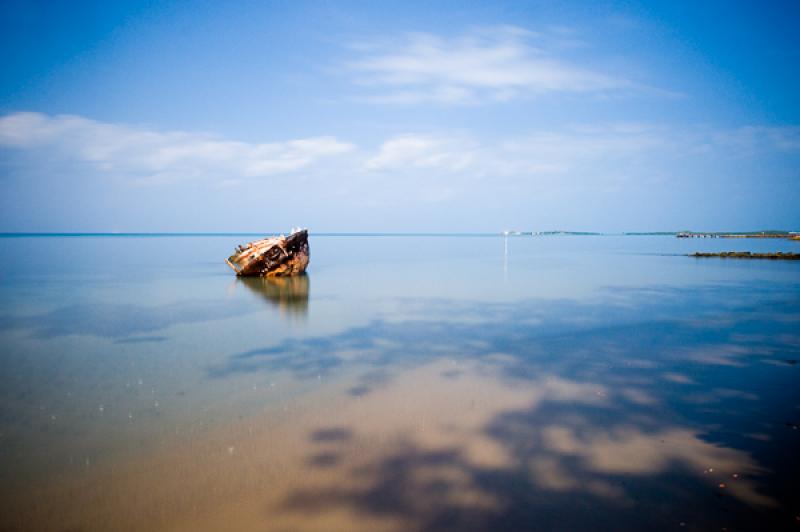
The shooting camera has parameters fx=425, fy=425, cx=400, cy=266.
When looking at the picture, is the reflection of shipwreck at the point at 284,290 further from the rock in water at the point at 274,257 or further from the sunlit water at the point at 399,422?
the sunlit water at the point at 399,422

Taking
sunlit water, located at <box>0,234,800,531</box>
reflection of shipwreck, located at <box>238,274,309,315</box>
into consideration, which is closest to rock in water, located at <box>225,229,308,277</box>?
reflection of shipwreck, located at <box>238,274,309,315</box>

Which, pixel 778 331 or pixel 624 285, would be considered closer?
pixel 778 331

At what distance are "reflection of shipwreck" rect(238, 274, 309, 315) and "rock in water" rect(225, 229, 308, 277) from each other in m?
0.57

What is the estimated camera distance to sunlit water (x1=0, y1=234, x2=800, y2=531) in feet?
14.9

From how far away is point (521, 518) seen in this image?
4359 millimetres

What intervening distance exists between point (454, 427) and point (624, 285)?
21214 mm

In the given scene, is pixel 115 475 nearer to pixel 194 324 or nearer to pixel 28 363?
pixel 28 363

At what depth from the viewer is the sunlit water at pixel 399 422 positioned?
4.54 meters

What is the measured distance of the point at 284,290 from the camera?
2178cm

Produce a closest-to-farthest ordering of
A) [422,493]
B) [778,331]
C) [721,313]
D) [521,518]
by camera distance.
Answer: [521,518]
[422,493]
[778,331]
[721,313]

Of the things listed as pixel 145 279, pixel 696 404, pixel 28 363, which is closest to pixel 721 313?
pixel 696 404

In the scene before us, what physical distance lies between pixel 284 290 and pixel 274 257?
6.42m

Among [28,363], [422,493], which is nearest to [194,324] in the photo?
[28,363]

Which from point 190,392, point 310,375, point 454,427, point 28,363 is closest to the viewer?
point 454,427
